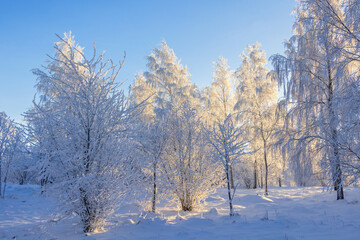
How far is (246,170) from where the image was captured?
21.6m

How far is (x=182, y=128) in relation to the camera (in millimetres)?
7828

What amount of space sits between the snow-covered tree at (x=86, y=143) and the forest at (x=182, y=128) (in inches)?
0.9

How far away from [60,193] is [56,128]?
1417 mm

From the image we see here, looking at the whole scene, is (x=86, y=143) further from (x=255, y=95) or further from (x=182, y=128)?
(x=255, y=95)

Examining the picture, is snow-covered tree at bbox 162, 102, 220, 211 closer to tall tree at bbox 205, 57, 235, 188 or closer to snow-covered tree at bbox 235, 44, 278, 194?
snow-covered tree at bbox 235, 44, 278, 194

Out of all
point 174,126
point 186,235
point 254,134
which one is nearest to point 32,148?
point 186,235

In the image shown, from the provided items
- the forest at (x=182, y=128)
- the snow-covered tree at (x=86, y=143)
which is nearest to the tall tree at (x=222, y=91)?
the forest at (x=182, y=128)

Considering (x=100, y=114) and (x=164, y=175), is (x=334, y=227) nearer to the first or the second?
(x=164, y=175)

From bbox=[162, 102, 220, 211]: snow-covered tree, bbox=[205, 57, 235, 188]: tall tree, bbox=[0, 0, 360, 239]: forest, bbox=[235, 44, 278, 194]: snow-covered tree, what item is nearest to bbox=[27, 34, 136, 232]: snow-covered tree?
bbox=[0, 0, 360, 239]: forest

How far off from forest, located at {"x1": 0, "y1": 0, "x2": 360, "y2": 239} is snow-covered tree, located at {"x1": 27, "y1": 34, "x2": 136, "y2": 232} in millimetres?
24

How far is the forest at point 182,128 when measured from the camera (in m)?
4.57

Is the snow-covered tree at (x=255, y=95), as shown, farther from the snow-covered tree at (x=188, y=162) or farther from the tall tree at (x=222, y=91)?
the snow-covered tree at (x=188, y=162)

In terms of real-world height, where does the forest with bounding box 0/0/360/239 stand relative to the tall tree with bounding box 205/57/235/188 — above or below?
below

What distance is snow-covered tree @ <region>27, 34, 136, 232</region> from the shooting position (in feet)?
14.5
